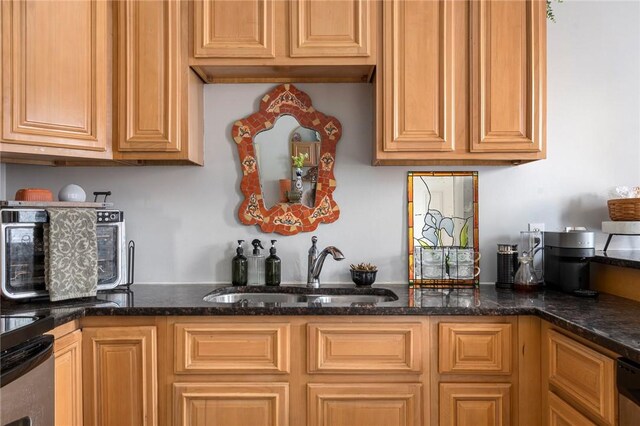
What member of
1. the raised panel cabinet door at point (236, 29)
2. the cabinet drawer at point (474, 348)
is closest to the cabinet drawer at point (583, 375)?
the cabinet drawer at point (474, 348)

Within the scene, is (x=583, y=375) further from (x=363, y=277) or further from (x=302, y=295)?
(x=302, y=295)

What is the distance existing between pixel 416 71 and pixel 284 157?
2.70ft

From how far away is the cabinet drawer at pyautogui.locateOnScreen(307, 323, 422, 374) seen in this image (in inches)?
71.9

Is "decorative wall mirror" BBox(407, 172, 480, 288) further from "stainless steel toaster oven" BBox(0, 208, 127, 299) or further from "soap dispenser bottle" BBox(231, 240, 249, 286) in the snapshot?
"stainless steel toaster oven" BBox(0, 208, 127, 299)

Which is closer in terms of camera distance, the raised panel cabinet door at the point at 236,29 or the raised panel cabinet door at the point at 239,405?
A: the raised panel cabinet door at the point at 239,405

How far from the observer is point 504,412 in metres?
1.81

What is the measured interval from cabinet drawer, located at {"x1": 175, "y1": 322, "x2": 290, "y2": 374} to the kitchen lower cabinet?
1025mm

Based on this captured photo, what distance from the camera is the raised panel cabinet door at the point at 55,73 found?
183cm

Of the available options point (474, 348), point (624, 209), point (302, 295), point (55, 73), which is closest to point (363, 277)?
point (302, 295)

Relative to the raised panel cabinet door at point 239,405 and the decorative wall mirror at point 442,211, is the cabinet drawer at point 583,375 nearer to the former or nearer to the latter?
the decorative wall mirror at point 442,211

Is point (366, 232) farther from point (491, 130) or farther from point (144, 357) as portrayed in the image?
point (144, 357)

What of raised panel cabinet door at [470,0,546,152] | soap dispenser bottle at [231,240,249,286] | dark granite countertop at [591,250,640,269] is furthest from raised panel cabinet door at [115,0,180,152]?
dark granite countertop at [591,250,640,269]

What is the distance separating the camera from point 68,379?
1729mm

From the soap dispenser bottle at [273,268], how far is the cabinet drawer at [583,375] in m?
1.29
